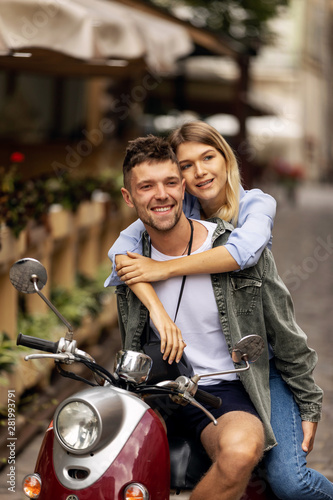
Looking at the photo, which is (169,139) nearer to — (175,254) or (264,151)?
(175,254)

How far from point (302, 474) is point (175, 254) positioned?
862 millimetres

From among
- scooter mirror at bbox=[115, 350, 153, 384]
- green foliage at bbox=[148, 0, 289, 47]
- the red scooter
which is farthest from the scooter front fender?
green foliage at bbox=[148, 0, 289, 47]

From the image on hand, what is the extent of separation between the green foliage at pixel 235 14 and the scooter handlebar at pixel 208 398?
14066mm

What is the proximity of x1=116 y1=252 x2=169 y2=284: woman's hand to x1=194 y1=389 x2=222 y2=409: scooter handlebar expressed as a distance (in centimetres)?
44

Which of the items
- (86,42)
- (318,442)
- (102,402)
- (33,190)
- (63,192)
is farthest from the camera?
(63,192)

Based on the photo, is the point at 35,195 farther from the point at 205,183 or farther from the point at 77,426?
the point at 77,426

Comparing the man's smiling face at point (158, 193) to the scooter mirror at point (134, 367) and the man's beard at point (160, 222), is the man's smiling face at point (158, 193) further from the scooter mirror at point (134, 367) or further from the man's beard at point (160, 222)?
the scooter mirror at point (134, 367)

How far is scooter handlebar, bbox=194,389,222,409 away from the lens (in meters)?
2.46

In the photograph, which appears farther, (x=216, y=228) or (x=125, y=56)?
(x=125, y=56)

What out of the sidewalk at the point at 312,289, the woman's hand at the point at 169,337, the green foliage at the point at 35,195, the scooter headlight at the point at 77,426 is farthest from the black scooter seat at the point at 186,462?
the green foliage at the point at 35,195

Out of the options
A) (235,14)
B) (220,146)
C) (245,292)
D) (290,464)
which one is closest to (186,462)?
(290,464)

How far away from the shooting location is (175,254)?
2830 mm

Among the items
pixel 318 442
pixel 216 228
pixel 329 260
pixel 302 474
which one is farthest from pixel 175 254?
pixel 329 260

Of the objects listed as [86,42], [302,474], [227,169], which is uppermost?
[86,42]
